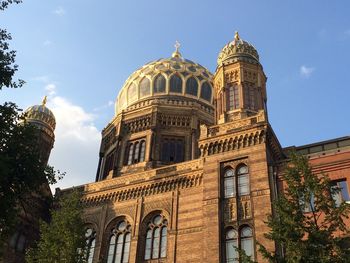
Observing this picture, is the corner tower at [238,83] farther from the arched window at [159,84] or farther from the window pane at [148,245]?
the arched window at [159,84]

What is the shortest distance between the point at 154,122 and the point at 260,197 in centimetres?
Answer: 1614

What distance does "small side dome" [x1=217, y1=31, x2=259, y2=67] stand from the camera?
29.2 meters

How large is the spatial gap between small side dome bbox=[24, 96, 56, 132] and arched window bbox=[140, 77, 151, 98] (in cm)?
804

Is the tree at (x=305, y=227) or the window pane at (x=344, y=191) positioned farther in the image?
the window pane at (x=344, y=191)

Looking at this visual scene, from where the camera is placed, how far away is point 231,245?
21.5m

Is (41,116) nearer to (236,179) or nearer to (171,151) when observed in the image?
(171,151)

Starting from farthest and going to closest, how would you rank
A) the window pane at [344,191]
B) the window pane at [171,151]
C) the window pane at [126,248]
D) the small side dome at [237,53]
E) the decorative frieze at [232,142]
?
the window pane at [171,151] → the small side dome at [237,53] → the window pane at [126,248] → the decorative frieze at [232,142] → the window pane at [344,191]

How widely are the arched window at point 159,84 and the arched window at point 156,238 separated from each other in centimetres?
1551

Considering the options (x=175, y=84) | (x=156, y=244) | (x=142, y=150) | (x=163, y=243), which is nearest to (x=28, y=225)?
(x=156, y=244)

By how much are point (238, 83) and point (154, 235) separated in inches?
422

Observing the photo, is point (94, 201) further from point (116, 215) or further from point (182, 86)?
point (182, 86)

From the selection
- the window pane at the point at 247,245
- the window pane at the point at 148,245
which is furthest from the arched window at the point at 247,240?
the window pane at the point at 148,245

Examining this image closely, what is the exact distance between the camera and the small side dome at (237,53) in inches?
1148

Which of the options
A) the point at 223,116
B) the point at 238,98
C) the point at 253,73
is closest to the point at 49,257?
the point at 223,116
